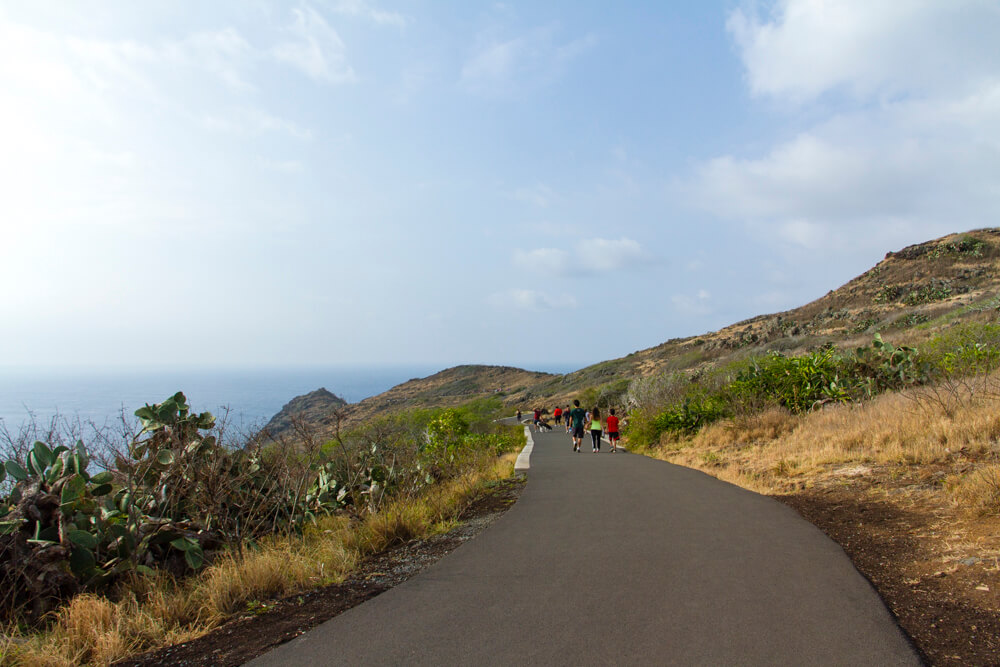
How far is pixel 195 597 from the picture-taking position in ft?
16.4

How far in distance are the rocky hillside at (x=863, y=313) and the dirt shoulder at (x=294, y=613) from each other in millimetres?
26789

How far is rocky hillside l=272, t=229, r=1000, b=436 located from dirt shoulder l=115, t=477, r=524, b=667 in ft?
87.9

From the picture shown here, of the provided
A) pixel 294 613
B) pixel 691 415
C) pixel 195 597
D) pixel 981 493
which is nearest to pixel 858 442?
pixel 981 493

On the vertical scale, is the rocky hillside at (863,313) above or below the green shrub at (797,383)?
above

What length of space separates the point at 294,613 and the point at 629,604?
2717mm

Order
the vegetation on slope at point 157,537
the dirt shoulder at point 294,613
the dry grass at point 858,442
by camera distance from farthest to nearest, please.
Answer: the dry grass at point 858,442, the vegetation on slope at point 157,537, the dirt shoulder at point 294,613

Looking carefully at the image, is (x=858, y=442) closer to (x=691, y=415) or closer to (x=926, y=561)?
(x=926, y=561)

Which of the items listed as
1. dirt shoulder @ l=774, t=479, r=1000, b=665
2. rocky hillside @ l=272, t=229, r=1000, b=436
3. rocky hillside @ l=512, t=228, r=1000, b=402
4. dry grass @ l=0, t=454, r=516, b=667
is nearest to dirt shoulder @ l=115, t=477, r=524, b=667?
dry grass @ l=0, t=454, r=516, b=667

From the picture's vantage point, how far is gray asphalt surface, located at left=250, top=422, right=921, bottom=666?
3.67 m

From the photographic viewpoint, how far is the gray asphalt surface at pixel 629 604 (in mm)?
3670

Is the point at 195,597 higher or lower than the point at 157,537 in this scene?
lower

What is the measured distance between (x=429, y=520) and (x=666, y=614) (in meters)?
4.36

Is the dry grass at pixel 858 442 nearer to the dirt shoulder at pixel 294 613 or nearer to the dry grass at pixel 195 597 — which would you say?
the dirt shoulder at pixel 294 613

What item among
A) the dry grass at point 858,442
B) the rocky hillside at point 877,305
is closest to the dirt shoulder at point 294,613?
the dry grass at point 858,442
